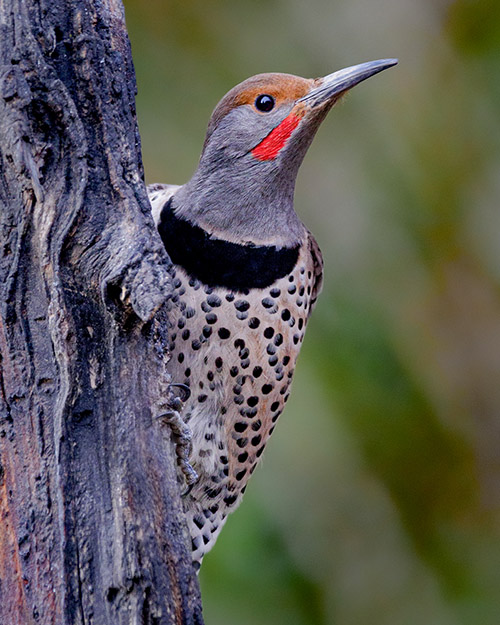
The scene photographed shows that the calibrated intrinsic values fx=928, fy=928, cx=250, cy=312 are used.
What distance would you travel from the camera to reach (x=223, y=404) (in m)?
2.49

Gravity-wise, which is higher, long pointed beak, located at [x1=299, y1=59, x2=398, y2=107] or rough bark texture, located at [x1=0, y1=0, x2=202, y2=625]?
long pointed beak, located at [x1=299, y1=59, x2=398, y2=107]

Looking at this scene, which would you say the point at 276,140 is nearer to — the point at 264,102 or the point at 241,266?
the point at 264,102

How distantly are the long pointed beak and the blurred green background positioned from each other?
4.00 ft

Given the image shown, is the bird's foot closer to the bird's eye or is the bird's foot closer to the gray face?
the gray face

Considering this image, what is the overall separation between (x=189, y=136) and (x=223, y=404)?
62.0 inches

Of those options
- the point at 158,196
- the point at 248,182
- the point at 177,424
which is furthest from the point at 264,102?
the point at 177,424

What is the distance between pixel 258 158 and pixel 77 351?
104 centimetres

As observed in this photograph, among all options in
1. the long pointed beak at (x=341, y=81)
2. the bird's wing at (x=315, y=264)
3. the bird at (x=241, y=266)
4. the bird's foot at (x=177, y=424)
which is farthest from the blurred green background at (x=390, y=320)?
the bird's foot at (x=177, y=424)

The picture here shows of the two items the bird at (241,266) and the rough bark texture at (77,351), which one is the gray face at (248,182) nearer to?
the bird at (241,266)

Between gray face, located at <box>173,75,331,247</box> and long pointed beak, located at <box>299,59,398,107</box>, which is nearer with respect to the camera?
long pointed beak, located at <box>299,59,398,107</box>

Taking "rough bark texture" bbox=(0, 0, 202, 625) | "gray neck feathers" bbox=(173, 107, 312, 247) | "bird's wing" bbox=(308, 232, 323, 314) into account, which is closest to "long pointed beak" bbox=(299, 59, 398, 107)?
"gray neck feathers" bbox=(173, 107, 312, 247)

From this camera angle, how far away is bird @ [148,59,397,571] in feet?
7.86

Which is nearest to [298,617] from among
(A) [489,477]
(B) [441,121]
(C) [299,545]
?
(C) [299,545]

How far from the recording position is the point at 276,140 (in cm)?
250
